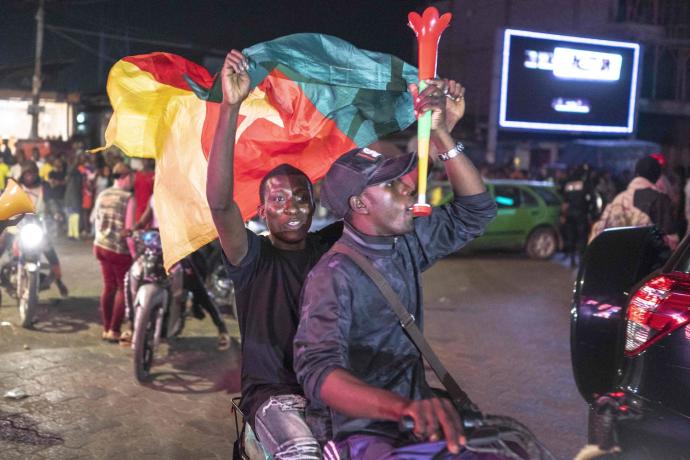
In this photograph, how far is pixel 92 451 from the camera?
5.11m

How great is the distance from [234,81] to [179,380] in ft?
14.6

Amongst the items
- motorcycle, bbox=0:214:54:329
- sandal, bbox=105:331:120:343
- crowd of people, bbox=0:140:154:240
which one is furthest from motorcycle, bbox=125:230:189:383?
crowd of people, bbox=0:140:154:240

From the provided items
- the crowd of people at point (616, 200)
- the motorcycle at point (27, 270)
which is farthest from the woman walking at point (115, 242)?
the crowd of people at point (616, 200)

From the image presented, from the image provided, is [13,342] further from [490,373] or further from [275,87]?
[275,87]

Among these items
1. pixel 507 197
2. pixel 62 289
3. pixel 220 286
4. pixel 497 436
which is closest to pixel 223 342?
pixel 220 286

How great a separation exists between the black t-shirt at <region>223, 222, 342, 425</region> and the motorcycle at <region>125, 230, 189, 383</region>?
367 cm

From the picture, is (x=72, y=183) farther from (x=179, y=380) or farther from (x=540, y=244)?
(x=179, y=380)

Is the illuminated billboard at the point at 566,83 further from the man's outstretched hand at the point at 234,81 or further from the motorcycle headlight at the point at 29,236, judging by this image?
the man's outstretched hand at the point at 234,81

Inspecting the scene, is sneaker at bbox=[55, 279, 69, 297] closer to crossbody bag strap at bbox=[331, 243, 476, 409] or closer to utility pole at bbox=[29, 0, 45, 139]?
crossbody bag strap at bbox=[331, 243, 476, 409]

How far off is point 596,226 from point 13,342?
645 cm

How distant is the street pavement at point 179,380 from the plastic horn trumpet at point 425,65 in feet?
10.3

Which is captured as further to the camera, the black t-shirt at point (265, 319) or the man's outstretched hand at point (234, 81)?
the black t-shirt at point (265, 319)

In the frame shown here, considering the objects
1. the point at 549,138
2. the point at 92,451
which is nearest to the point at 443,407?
the point at 92,451

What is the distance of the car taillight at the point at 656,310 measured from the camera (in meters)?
3.15
